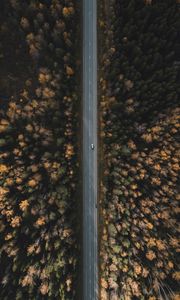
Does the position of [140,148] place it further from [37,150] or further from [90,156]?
Answer: [37,150]

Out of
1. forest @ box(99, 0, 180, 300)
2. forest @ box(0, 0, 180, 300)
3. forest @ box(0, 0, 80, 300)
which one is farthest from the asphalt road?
forest @ box(0, 0, 80, 300)

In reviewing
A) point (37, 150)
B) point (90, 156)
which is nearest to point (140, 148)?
point (90, 156)

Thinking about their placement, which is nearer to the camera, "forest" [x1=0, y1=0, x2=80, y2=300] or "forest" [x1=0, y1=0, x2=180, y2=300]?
"forest" [x1=0, y1=0, x2=80, y2=300]

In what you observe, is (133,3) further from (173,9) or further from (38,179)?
(38,179)

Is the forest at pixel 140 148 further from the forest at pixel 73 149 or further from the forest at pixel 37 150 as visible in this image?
the forest at pixel 37 150

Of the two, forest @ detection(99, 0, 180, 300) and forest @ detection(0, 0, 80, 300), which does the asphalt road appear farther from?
forest @ detection(0, 0, 80, 300)

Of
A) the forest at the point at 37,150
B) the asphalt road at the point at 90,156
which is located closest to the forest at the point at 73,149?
the forest at the point at 37,150

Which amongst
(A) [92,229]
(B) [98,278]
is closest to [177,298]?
(B) [98,278]
